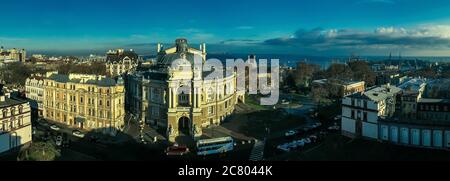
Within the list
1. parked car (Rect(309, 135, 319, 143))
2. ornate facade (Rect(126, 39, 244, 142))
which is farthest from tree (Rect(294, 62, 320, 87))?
parked car (Rect(309, 135, 319, 143))

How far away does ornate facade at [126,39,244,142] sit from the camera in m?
52.6

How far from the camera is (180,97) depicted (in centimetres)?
5462

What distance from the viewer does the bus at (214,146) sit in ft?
142

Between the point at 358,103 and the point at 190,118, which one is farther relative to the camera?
the point at 190,118

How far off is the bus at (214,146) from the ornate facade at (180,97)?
6376 millimetres

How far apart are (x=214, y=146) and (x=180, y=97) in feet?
41.8

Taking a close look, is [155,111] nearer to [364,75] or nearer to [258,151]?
[258,151]

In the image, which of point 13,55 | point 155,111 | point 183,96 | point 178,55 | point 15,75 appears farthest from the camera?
point 13,55

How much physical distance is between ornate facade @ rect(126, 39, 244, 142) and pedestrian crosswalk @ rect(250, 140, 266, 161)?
802 cm

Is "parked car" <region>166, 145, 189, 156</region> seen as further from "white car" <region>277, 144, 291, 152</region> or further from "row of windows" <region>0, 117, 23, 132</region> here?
"row of windows" <region>0, 117, 23, 132</region>

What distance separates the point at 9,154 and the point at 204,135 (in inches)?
844

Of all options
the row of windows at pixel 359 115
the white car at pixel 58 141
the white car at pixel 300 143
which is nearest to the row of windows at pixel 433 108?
the row of windows at pixel 359 115

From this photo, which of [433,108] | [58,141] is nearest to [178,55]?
[58,141]
